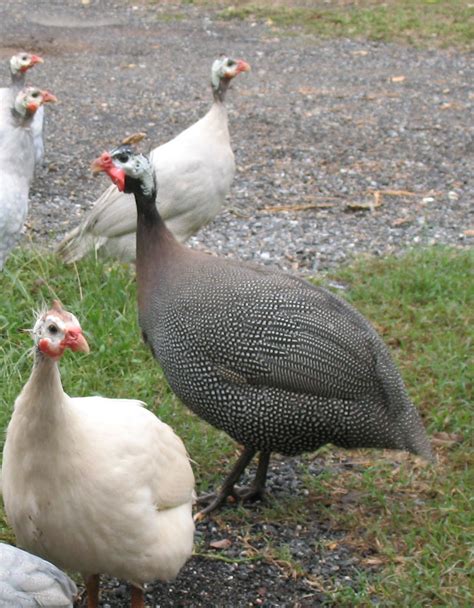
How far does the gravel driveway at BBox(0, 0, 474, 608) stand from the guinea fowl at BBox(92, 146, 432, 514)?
0.43m

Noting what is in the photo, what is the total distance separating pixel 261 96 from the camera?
937 cm

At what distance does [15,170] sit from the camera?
478cm

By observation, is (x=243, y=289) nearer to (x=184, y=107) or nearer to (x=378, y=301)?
(x=378, y=301)

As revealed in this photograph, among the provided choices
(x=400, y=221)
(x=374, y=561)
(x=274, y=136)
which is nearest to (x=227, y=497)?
(x=374, y=561)

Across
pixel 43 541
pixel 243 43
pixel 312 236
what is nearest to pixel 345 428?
pixel 43 541

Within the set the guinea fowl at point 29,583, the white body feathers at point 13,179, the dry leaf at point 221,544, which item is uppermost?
the white body feathers at point 13,179

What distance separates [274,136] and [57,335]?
5.91 metres

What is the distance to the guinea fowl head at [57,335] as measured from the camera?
8.28 ft

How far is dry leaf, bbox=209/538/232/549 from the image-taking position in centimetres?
352

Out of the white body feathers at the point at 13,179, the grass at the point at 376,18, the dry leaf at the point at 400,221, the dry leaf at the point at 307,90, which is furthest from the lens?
the grass at the point at 376,18

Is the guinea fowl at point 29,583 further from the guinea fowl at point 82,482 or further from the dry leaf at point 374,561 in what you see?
the dry leaf at point 374,561

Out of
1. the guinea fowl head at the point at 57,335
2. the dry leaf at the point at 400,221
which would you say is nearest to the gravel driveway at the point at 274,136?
the dry leaf at the point at 400,221

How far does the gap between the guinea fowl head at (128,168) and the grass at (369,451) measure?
59 centimetres

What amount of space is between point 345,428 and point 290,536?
45cm
